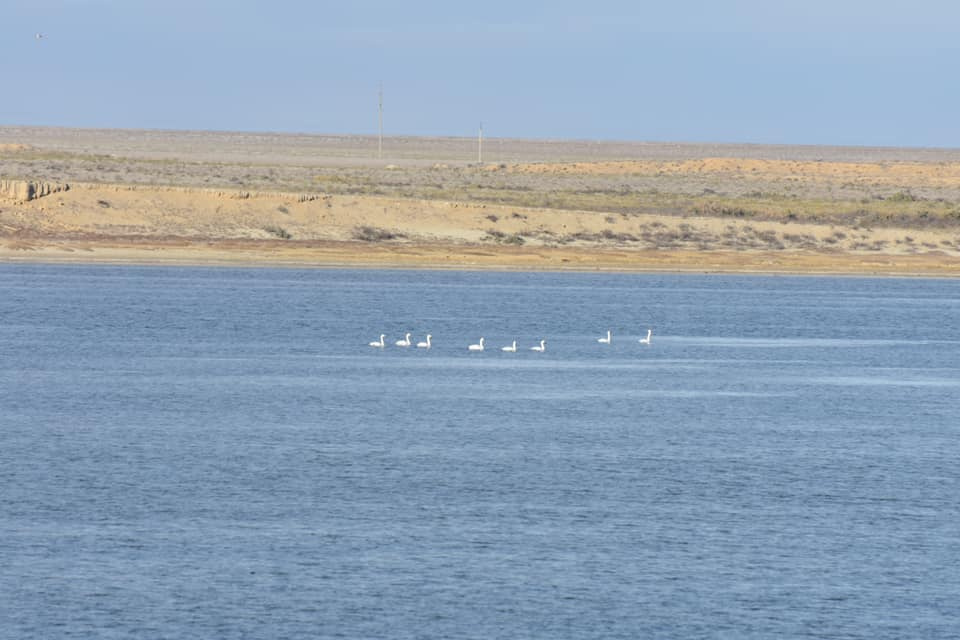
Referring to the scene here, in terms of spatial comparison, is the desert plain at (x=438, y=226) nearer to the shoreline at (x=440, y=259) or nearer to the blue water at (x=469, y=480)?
the shoreline at (x=440, y=259)

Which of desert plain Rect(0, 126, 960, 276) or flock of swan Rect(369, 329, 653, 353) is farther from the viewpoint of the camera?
desert plain Rect(0, 126, 960, 276)

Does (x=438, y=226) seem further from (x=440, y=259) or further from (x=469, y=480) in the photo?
(x=469, y=480)

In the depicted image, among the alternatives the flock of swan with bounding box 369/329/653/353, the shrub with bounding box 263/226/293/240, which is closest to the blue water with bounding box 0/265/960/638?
A: the flock of swan with bounding box 369/329/653/353

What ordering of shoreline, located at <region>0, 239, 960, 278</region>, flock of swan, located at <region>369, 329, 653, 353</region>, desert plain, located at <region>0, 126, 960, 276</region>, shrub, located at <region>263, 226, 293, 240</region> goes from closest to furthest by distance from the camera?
flock of swan, located at <region>369, 329, 653, 353</region>
shoreline, located at <region>0, 239, 960, 278</region>
desert plain, located at <region>0, 126, 960, 276</region>
shrub, located at <region>263, 226, 293, 240</region>

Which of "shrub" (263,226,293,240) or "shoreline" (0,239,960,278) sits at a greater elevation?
"shrub" (263,226,293,240)

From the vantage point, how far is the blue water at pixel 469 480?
2211 centimetres

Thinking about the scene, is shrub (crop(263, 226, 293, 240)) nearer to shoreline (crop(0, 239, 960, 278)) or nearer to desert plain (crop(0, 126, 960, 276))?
desert plain (crop(0, 126, 960, 276))

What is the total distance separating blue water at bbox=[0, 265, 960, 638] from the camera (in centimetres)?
2211

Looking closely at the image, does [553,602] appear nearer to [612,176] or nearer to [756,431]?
[756,431]

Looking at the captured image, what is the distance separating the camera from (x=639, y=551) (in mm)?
25078

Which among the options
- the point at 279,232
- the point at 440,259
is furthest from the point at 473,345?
the point at 279,232

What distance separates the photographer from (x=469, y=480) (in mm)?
30078

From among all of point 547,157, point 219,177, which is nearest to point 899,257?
point 219,177

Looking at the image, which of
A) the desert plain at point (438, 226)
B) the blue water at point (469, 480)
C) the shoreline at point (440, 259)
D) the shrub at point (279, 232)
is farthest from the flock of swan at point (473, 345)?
the shrub at point (279, 232)
